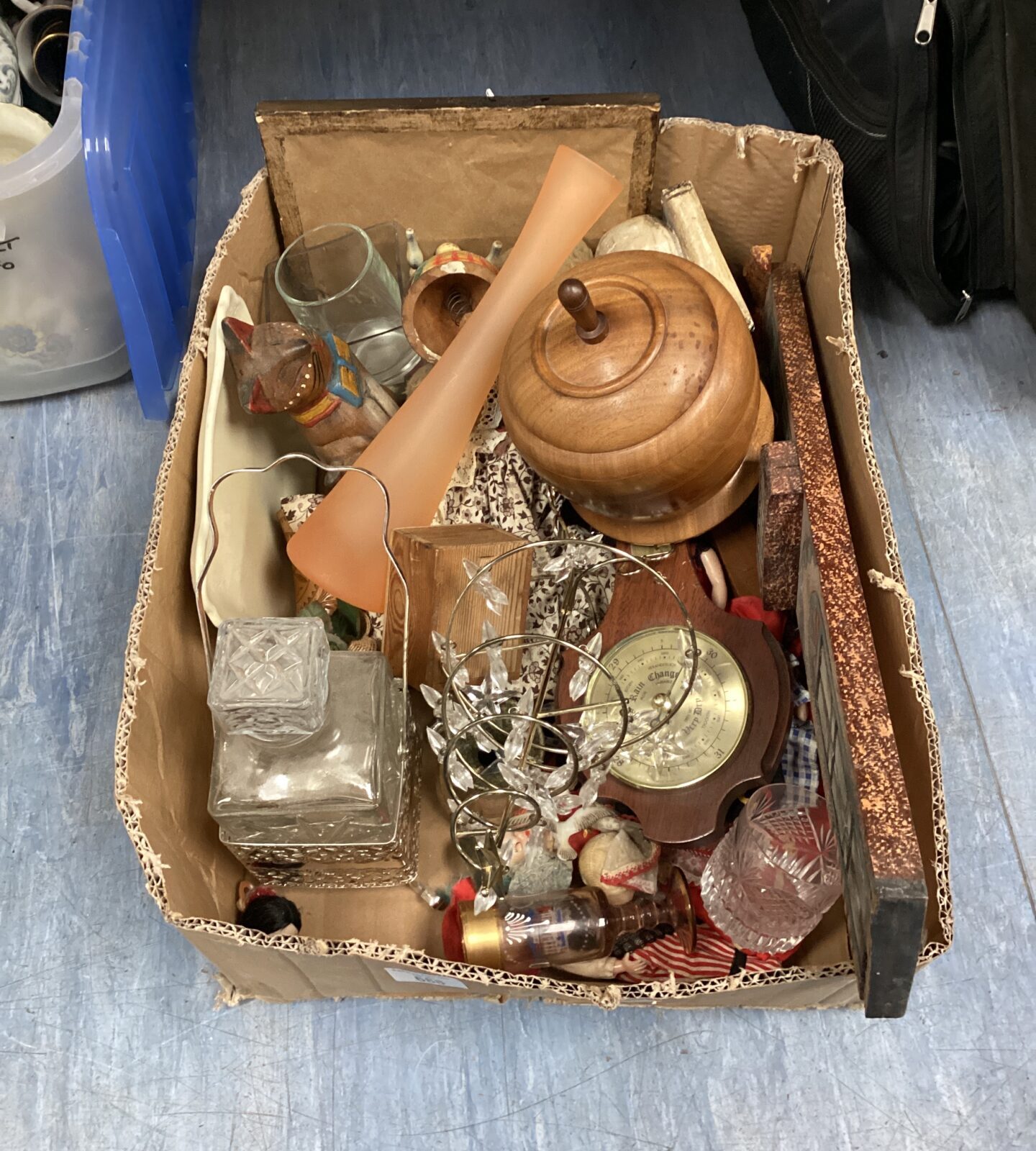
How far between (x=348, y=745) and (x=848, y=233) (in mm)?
692

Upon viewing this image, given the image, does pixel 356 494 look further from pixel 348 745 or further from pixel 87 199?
pixel 87 199

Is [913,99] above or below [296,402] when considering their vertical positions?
above

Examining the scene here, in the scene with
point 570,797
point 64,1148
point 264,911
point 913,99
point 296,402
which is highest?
point 913,99

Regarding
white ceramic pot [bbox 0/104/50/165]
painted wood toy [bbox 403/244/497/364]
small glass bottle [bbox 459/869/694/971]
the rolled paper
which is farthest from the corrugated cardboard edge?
white ceramic pot [bbox 0/104/50/165]

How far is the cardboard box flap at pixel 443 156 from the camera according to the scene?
803mm

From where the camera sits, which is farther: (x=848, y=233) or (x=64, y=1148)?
(x=848, y=233)

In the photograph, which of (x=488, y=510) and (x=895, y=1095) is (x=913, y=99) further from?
(x=895, y=1095)

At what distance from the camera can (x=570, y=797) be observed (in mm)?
656

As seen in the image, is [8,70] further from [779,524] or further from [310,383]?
[779,524]

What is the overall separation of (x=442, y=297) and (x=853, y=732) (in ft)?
1.51

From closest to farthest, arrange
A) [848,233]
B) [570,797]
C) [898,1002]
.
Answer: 1. [898,1002]
2. [570,797]
3. [848,233]

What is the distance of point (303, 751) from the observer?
604 millimetres

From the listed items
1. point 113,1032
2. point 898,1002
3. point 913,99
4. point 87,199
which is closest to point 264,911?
point 113,1032

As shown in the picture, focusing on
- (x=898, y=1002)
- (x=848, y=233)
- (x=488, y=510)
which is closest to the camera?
(x=898, y=1002)
